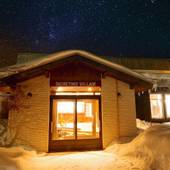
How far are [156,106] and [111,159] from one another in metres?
9.53

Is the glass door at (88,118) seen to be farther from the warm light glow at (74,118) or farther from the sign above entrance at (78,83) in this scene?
the sign above entrance at (78,83)

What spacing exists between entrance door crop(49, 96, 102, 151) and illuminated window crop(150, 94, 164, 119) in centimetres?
722

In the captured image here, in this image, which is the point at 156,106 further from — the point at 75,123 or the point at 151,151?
the point at 151,151

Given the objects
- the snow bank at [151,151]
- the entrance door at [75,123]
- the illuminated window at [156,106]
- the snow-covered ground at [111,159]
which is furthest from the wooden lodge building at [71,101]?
the illuminated window at [156,106]

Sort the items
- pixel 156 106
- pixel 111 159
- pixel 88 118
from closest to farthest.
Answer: pixel 111 159 < pixel 88 118 < pixel 156 106

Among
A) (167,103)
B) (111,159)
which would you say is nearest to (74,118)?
(111,159)

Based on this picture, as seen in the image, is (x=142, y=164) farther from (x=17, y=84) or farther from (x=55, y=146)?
(x=17, y=84)

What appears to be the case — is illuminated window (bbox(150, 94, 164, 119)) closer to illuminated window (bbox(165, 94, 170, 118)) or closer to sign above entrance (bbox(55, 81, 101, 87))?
illuminated window (bbox(165, 94, 170, 118))

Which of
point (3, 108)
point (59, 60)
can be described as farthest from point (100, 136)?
point (3, 108)

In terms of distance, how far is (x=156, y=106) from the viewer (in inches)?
600

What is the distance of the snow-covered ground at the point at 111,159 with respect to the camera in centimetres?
575

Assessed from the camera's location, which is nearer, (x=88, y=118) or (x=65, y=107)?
(x=65, y=107)

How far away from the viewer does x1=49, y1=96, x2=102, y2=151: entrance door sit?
9087 millimetres

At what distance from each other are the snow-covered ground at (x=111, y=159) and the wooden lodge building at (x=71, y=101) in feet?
4.17
